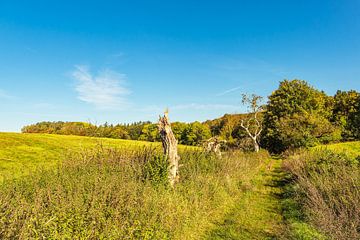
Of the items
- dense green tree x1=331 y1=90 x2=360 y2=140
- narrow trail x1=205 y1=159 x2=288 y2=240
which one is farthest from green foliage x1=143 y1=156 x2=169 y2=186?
dense green tree x1=331 y1=90 x2=360 y2=140

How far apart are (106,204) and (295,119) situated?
40474 mm

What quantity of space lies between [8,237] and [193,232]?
484 centimetres

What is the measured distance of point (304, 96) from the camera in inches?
1860

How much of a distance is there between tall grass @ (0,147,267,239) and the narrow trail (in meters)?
0.45

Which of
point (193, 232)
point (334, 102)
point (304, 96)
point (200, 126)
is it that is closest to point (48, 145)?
point (193, 232)

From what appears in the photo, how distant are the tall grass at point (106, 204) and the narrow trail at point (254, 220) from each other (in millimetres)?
453

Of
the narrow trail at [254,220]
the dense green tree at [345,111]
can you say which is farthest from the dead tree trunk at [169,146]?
the dense green tree at [345,111]

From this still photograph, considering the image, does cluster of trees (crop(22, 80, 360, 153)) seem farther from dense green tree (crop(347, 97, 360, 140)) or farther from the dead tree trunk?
the dead tree trunk

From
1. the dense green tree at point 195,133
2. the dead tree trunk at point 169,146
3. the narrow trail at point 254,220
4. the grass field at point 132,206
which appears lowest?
the narrow trail at point 254,220

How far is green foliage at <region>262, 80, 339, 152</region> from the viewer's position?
39.5 m

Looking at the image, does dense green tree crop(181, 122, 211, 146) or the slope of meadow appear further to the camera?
dense green tree crop(181, 122, 211, 146)

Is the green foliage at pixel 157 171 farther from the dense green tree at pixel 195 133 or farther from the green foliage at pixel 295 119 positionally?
the dense green tree at pixel 195 133

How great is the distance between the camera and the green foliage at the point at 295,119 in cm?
3950

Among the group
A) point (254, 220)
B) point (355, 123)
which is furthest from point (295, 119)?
point (254, 220)
